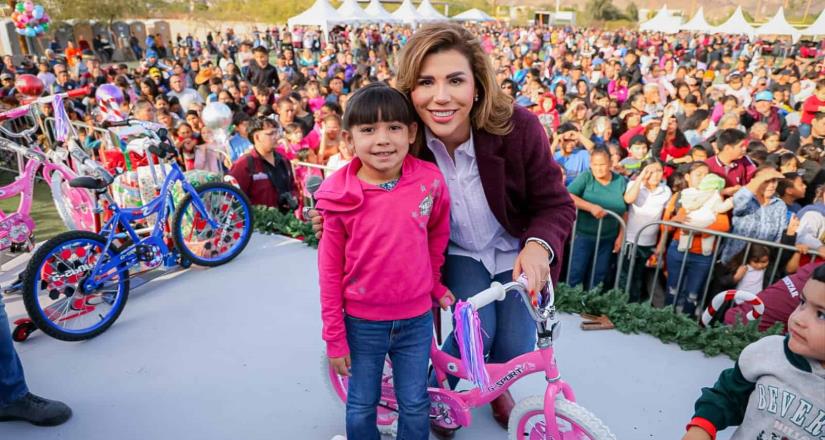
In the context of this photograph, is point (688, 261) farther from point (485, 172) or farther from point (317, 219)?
point (317, 219)

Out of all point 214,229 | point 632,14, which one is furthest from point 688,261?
point 632,14

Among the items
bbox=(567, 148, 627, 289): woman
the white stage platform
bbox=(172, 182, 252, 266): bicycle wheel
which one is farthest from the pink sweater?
bbox=(567, 148, 627, 289): woman

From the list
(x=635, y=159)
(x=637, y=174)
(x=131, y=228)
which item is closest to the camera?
(x=131, y=228)

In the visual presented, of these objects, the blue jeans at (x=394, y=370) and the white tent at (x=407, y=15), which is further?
the white tent at (x=407, y=15)

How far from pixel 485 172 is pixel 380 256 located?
1.59 feet

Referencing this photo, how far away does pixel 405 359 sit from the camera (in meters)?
1.94

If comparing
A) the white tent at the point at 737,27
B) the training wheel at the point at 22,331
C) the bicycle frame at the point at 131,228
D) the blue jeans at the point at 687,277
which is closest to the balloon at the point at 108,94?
the bicycle frame at the point at 131,228

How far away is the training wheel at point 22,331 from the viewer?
3.06 m

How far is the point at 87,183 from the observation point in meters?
2.98

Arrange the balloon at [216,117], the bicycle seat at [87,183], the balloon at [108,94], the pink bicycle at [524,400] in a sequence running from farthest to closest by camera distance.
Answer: the balloon at [216,117]
the balloon at [108,94]
the bicycle seat at [87,183]
the pink bicycle at [524,400]

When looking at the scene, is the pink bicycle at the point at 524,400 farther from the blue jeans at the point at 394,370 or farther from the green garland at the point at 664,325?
the green garland at the point at 664,325

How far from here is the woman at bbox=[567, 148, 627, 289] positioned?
429cm

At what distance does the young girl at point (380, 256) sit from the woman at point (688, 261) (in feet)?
9.55

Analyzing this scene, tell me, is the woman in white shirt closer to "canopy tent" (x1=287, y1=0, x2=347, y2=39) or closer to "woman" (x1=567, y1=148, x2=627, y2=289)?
"woman" (x1=567, y1=148, x2=627, y2=289)
